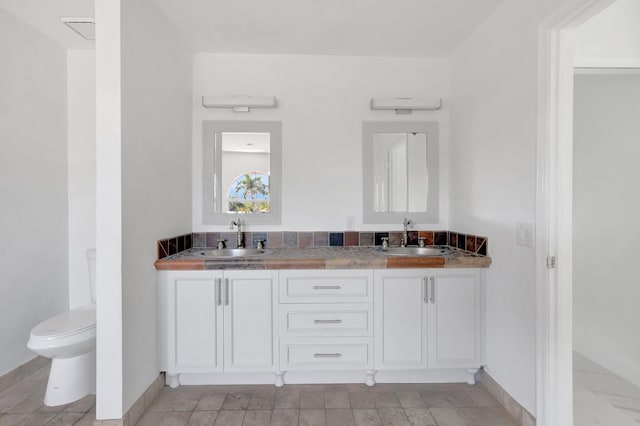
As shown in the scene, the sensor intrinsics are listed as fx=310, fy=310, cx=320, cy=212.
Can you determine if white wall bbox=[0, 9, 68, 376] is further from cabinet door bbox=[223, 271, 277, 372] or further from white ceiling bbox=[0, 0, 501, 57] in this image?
cabinet door bbox=[223, 271, 277, 372]

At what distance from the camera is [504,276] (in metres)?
1.86

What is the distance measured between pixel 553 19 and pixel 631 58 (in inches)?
33.8

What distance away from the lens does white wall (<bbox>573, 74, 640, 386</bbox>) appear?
7.21 feet

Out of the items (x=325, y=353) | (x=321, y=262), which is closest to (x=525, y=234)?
(x=321, y=262)

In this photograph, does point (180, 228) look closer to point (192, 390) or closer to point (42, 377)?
point (192, 390)

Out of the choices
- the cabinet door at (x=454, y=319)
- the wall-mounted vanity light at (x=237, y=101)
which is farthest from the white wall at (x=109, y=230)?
the cabinet door at (x=454, y=319)

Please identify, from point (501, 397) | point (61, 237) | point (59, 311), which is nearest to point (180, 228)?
point (61, 237)

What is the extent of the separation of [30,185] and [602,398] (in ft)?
13.2

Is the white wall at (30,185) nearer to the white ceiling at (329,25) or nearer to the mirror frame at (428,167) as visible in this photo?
the white ceiling at (329,25)

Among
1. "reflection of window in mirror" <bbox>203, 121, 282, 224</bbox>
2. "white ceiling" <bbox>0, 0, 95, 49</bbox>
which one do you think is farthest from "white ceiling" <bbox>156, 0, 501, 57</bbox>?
"reflection of window in mirror" <bbox>203, 121, 282, 224</bbox>

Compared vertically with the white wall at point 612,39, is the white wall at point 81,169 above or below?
below

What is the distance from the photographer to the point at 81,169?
2.47 meters

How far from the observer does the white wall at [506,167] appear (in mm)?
1640

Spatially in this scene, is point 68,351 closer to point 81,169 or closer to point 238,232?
point 238,232
